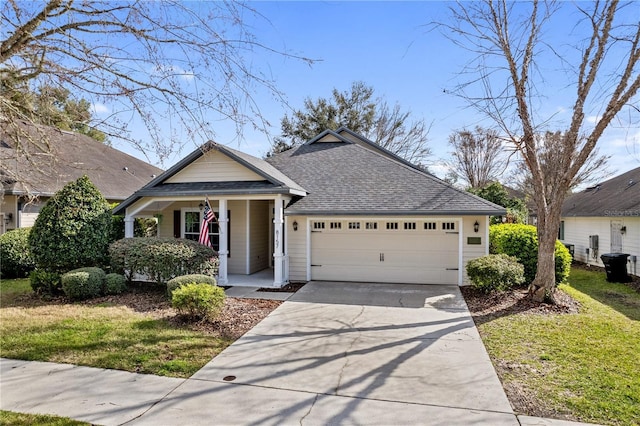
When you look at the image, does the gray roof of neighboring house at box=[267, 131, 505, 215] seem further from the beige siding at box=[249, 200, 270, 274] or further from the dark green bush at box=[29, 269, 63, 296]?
the dark green bush at box=[29, 269, 63, 296]

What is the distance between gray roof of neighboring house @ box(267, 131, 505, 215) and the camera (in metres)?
10.4

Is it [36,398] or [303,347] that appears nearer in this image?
[36,398]

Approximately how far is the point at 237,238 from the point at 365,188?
447cm

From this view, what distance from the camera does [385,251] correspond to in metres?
11.0

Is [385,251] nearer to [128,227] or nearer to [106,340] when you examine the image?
[106,340]

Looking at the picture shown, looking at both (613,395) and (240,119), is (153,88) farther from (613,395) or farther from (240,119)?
(613,395)

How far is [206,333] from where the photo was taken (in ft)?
21.0

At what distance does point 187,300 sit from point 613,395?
20.4 feet

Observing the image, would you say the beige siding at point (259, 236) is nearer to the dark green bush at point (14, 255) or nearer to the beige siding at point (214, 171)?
the beige siding at point (214, 171)

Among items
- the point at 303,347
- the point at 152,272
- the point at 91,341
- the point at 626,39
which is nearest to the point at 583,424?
the point at 303,347

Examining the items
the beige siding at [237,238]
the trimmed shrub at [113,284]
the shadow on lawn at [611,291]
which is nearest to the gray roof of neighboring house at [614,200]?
the shadow on lawn at [611,291]

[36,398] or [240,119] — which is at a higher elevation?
[240,119]

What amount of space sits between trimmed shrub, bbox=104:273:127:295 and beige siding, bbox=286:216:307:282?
14.8ft

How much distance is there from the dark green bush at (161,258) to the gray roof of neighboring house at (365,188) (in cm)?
290
